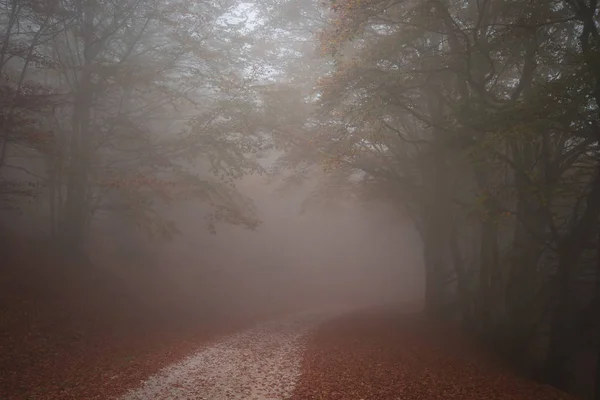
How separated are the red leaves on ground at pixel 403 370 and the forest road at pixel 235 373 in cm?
47

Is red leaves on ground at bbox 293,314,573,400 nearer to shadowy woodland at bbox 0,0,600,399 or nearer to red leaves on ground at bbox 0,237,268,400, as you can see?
shadowy woodland at bbox 0,0,600,399

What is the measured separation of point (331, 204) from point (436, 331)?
8257 millimetres

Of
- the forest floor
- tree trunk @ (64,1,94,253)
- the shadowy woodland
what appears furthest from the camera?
tree trunk @ (64,1,94,253)

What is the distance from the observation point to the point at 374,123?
13547mm

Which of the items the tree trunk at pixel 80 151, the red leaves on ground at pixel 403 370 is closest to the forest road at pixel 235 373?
the red leaves on ground at pixel 403 370

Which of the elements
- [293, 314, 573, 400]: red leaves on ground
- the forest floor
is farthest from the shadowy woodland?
the forest floor

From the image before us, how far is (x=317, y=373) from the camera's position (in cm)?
943

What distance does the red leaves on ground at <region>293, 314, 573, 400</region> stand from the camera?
8.12 meters

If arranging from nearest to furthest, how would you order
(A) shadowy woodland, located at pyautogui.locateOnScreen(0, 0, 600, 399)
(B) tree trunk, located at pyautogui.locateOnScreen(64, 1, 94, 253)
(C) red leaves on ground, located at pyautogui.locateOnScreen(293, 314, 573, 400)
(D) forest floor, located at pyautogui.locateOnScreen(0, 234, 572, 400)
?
(C) red leaves on ground, located at pyautogui.locateOnScreen(293, 314, 573, 400)
(D) forest floor, located at pyautogui.locateOnScreen(0, 234, 572, 400)
(A) shadowy woodland, located at pyautogui.locateOnScreen(0, 0, 600, 399)
(B) tree trunk, located at pyautogui.locateOnScreen(64, 1, 94, 253)

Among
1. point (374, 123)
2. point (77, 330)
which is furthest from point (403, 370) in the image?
point (77, 330)

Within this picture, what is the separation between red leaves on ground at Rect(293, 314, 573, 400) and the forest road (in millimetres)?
468

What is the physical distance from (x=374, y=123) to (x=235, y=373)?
8.53 metres

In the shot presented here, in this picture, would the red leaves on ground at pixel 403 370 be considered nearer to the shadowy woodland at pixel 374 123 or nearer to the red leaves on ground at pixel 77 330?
the shadowy woodland at pixel 374 123

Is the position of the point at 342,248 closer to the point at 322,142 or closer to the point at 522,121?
the point at 322,142
